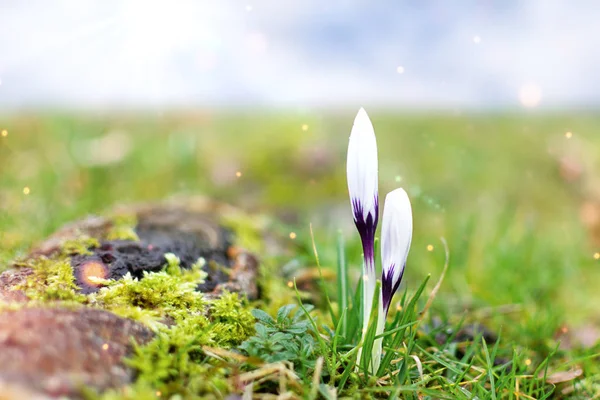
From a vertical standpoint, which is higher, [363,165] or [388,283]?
[363,165]

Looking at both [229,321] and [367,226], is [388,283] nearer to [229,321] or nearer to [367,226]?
[367,226]

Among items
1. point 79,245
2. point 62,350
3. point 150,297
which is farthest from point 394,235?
point 79,245

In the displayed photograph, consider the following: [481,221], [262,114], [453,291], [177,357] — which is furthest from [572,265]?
[262,114]

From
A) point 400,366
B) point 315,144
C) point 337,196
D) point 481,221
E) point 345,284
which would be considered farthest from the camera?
point 315,144

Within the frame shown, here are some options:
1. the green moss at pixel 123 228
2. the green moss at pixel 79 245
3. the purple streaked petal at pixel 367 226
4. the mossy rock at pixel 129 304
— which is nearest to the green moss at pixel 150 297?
the mossy rock at pixel 129 304

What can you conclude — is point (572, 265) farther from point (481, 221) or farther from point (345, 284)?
point (345, 284)

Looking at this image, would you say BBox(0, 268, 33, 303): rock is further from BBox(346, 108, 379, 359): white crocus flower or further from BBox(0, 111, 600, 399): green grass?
BBox(346, 108, 379, 359): white crocus flower

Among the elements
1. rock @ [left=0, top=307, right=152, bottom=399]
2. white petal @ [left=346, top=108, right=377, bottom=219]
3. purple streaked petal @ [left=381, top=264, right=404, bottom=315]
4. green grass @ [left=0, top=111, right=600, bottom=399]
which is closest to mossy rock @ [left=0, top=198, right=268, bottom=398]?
rock @ [left=0, top=307, right=152, bottom=399]
